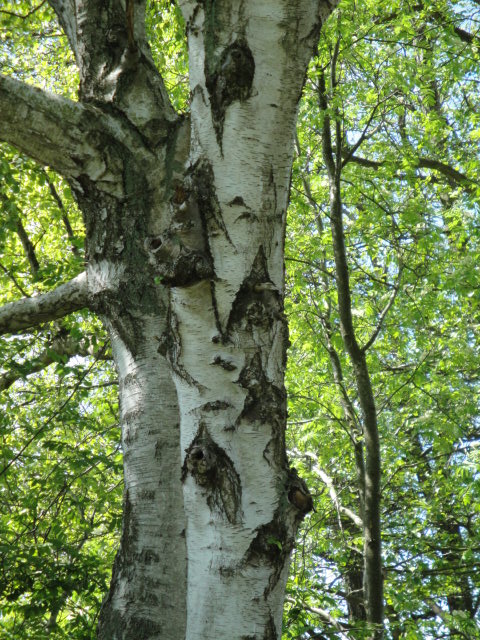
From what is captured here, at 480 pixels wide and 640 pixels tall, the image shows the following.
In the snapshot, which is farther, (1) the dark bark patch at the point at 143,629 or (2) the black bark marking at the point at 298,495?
(1) the dark bark patch at the point at 143,629

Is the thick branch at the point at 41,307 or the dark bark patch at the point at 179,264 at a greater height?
the thick branch at the point at 41,307

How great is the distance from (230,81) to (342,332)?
12.8ft

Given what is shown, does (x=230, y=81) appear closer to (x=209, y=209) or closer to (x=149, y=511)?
(x=209, y=209)

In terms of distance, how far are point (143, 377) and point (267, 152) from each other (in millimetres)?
1046

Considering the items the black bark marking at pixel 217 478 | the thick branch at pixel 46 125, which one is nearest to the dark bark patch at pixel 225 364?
the black bark marking at pixel 217 478

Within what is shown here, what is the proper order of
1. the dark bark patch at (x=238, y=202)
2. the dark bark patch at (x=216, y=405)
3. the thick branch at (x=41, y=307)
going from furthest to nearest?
the thick branch at (x=41, y=307) → the dark bark patch at (x=238, y=202) → the dark bark patch at (x=216, y=405)

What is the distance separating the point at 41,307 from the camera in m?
2.95

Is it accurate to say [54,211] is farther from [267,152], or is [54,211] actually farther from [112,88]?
[267,152]

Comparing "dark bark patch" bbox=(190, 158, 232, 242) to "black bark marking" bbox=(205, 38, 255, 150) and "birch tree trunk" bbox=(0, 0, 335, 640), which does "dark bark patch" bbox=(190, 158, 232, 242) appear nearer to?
"birch tree trunk" bbox=(0, 0, 335, 640)

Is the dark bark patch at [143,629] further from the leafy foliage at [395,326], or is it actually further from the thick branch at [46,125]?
the leafy foliage at [395,326]

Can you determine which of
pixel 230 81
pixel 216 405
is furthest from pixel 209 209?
pixel 216 405

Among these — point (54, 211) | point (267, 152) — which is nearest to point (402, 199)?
point (54, 211)

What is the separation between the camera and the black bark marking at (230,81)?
1.79 m

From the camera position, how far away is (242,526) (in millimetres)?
1521
